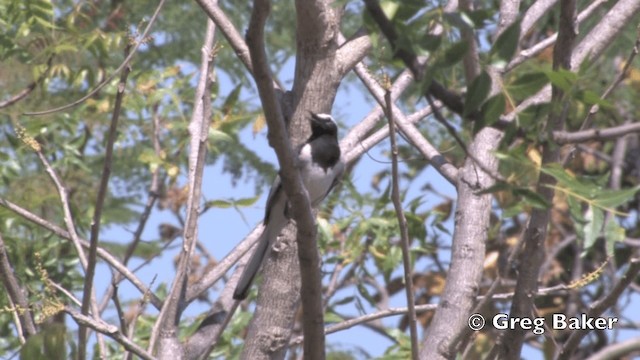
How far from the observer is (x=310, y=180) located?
4.51m

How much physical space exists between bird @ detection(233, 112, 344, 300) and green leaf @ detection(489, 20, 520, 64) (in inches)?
59.4

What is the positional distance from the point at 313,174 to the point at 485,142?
85cm

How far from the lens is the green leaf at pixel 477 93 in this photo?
2227mm

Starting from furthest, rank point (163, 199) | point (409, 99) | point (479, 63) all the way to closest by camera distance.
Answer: point (163, 199), point (409, 99), point (479, 63)

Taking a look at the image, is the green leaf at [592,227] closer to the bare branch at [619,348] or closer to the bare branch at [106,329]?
the bare branch at [619,348]

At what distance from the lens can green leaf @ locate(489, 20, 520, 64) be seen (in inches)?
89.4

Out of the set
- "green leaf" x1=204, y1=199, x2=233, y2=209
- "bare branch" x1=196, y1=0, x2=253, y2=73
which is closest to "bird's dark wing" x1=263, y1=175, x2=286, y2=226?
A: "green leaf" x1=204, y1=199, x2=233, y2=209

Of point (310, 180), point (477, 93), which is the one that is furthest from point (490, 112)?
point (310, 180)

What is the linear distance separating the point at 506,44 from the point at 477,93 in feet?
0.42

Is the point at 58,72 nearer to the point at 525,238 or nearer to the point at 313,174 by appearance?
the point at 313,174

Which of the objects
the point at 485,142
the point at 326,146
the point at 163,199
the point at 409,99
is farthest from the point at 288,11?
the point at 485,142

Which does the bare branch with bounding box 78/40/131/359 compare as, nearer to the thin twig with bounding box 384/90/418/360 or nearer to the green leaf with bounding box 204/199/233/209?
the thin twig with bounding box 384/90/418/360

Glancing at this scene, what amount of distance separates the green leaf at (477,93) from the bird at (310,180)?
1.54m

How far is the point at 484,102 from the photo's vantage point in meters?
2.27
